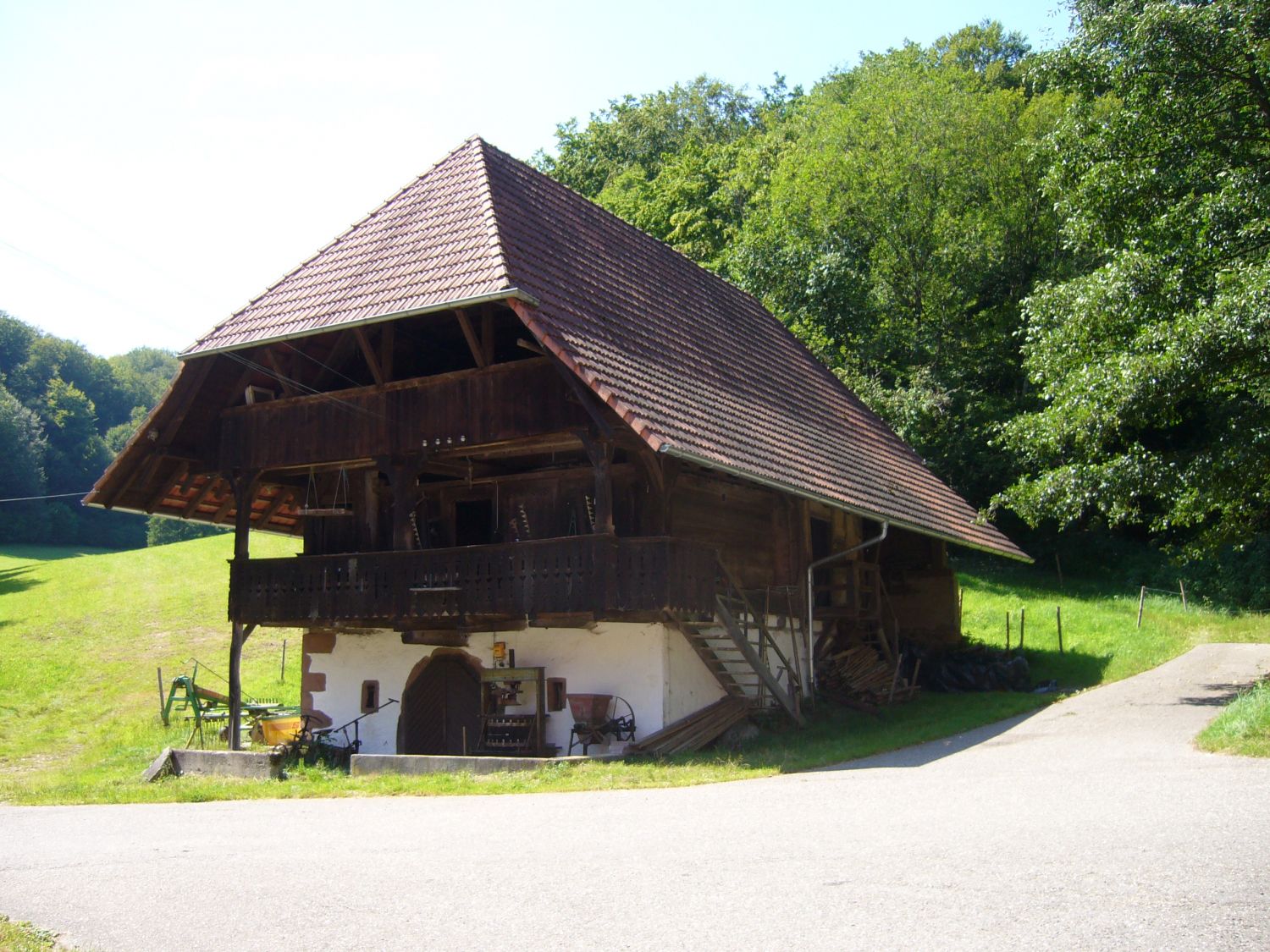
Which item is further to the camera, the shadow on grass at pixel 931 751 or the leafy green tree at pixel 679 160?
the leafy green tree at pixel 679 160

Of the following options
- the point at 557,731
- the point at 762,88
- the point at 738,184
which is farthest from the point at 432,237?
the point at 762,88

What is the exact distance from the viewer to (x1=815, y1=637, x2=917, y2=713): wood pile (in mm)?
19734

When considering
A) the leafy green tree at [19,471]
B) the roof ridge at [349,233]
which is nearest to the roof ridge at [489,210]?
the roof ridge at [349,233]

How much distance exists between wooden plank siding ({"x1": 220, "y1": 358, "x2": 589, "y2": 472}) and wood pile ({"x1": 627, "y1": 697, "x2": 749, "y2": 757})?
4160 mm

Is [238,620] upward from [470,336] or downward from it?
downward

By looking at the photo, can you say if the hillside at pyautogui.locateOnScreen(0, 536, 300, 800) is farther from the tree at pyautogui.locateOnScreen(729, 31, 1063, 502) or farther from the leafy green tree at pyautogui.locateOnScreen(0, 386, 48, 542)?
the tree at pyautogui.locateOnScreen(729, 31, 1063, 502)

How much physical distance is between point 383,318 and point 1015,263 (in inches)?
1075

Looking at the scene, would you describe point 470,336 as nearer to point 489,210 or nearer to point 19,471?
point 489,210

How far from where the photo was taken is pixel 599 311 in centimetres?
1636

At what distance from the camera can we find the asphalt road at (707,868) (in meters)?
5.64

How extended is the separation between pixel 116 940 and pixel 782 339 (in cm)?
1978

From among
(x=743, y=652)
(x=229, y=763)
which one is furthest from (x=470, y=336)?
(x=229, y=763)

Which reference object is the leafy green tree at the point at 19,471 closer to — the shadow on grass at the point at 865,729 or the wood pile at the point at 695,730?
the shadow on grass at the point at 865,729

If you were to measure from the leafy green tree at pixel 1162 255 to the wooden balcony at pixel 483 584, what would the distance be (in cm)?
648
